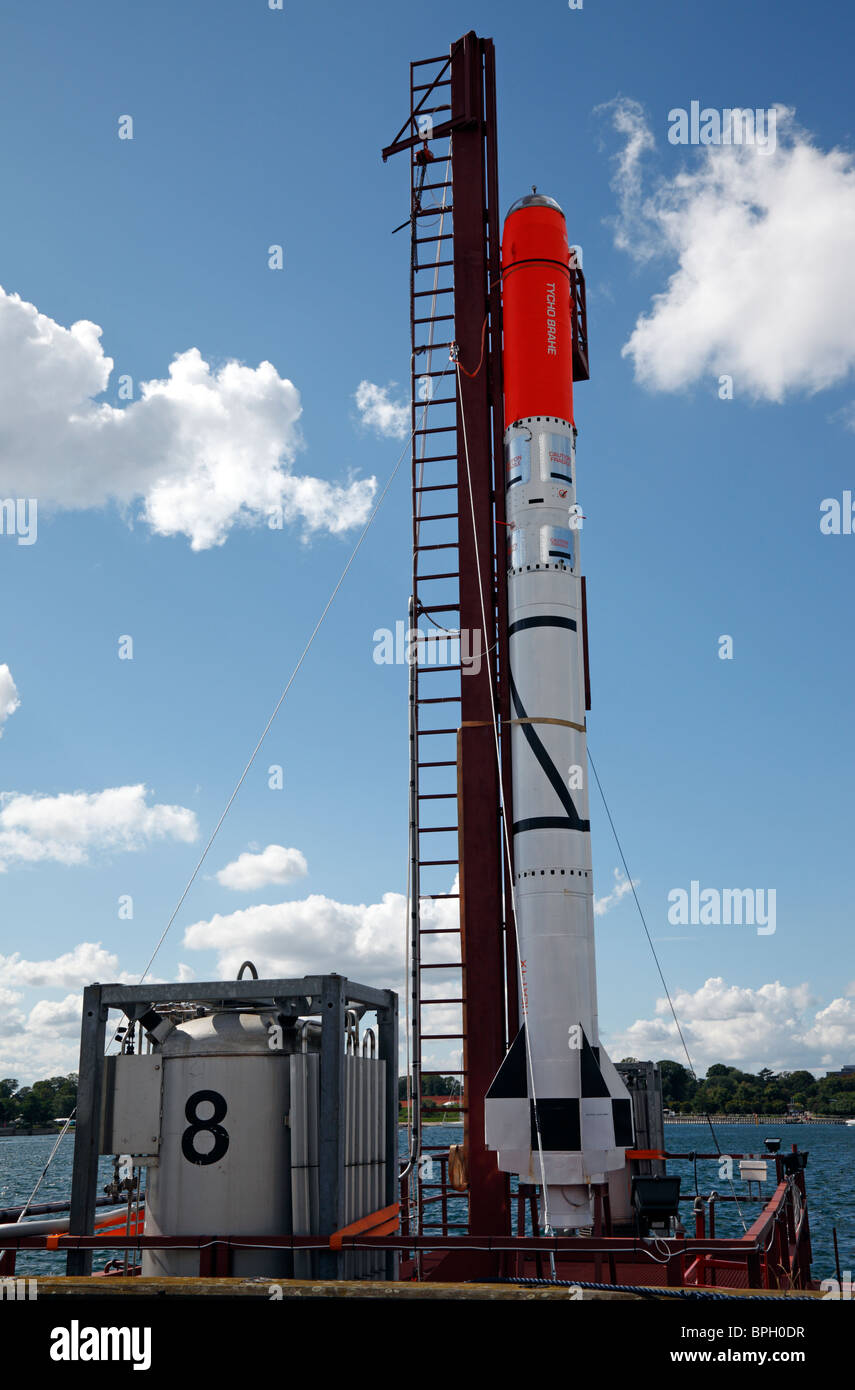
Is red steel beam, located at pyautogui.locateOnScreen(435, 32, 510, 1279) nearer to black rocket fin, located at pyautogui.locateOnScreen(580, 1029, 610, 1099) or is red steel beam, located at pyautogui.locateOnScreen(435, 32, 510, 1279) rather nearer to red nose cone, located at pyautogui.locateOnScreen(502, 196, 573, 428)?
red nose cone, located at pyautogui.locateOnScreen(502, 196, 573, 428)

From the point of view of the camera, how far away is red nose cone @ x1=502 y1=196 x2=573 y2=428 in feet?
63.6

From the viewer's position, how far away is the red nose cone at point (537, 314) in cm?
1939

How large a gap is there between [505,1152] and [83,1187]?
25.5ft

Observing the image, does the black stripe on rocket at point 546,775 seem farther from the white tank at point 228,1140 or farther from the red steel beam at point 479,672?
the white tank at point 228,1140

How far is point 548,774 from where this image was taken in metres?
17.8

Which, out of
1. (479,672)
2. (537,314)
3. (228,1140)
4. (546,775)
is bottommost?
(228,1140)

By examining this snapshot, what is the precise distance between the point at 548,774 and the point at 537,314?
26.6 feet

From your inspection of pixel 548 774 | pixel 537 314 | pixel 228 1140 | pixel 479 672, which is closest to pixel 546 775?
pixel 548 774

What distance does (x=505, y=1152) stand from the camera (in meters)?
16.6

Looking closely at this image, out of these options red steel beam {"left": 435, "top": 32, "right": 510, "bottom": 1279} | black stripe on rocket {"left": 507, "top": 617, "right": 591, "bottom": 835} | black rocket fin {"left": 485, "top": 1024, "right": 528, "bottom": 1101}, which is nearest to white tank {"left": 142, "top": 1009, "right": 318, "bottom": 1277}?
black rocket fin {"left": 485, "top": 1024, "right": 528, "bottom": 1101}

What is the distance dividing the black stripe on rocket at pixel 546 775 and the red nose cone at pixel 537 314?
12.1ft

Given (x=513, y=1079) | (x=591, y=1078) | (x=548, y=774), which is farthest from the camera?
(x=548, y=774)

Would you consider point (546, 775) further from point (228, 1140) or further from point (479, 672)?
point (228, 1140)
